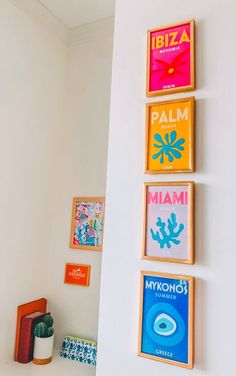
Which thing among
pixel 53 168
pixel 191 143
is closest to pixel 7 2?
pixel 53 168

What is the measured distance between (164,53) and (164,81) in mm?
90

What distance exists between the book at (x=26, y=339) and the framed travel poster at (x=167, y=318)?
0.92 metres

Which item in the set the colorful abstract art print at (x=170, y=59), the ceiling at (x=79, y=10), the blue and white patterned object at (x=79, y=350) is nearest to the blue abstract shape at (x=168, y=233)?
the colorful abstract art print at (x=170, y=59)

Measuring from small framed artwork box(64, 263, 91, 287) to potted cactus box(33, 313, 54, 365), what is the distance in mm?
263

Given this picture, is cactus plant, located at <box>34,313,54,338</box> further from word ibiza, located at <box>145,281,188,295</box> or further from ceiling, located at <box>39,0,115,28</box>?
ceiling, located at <box>39,0,115,28</box>

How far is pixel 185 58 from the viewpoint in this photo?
0.82m

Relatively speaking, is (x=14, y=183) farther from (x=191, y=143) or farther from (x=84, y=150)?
(x=191, y=143)

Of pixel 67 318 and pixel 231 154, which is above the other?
pixel 231 154

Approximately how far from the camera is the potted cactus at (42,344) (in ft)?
4.79

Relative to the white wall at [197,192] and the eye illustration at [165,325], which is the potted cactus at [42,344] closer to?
the white wall at [197,192]

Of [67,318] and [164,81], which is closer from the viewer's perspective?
[164,81]

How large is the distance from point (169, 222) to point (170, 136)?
0.24 m

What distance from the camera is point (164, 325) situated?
740mm

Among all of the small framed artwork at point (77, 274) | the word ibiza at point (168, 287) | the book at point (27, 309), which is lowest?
the book at point (27, 309)
